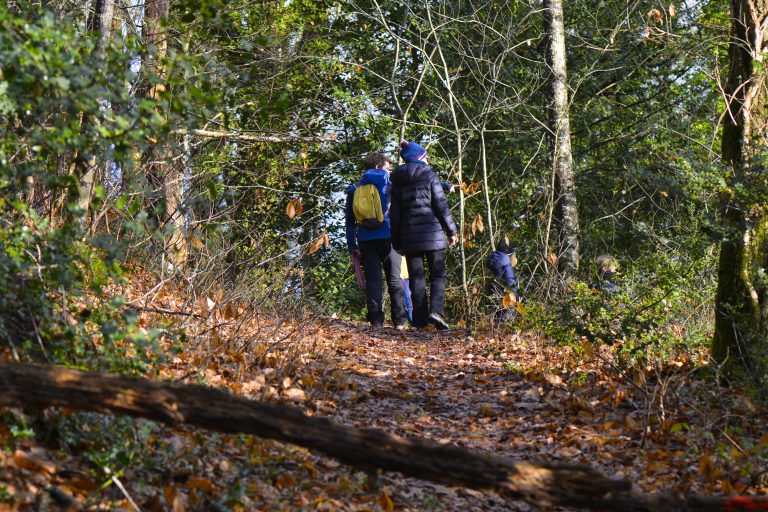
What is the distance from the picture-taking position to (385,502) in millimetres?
4281

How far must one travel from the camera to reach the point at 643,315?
7.88 metres

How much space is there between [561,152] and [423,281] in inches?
145

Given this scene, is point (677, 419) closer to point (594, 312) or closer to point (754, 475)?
point (754, 475)

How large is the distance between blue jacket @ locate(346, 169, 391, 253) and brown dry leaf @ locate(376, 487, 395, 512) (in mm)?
6721

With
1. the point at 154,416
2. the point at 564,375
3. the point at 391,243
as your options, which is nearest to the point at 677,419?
the point at 564,375

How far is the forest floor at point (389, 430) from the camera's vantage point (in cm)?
385

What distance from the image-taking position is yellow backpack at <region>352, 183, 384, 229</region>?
35.0 ft

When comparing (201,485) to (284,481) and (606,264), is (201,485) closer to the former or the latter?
(284,481)

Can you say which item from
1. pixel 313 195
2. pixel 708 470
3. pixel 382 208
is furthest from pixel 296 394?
pixel 313 195

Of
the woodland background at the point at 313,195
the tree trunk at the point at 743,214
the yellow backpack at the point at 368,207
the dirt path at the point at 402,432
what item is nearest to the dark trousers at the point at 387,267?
the yellow backpack at the point at 368,207

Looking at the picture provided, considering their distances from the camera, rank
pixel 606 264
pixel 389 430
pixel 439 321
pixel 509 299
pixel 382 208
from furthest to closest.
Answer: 1. pixel 606 264
2. pixel 439 321
3. pixel 382 208
4. pixel 509 299
5. pixel 389 430

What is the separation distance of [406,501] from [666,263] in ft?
19.1

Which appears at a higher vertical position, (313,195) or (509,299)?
(313,195)

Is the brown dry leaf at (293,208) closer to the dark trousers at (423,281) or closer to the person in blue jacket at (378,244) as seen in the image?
the person in blue jacket at (378,244)
